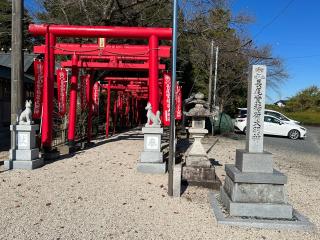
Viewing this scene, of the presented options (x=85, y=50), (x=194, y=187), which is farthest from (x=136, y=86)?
(x=194, y=187)

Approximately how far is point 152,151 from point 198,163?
4.61 feet

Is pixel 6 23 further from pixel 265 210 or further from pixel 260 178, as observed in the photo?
pixel 265 210

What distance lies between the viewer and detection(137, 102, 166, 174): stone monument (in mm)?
8891

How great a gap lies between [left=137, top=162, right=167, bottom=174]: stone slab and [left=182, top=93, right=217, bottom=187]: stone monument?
0.89 m

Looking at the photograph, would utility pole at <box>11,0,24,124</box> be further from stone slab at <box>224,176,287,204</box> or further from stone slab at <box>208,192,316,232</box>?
stone slab at <box>208,192,316,232</box>

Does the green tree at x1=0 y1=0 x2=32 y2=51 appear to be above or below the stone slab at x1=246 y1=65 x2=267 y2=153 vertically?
above

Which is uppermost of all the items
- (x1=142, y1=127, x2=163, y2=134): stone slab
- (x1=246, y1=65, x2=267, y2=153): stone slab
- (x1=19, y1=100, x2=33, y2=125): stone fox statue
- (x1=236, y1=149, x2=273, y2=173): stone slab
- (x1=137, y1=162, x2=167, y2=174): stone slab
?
(x1=246, y1=65, x2=267, y2=153): stone slab

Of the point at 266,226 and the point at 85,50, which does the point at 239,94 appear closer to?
the point at 85,50

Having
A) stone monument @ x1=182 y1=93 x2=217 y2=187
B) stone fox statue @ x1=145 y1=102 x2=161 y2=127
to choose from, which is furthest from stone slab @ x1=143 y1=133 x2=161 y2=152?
stone monument @ x1=182 y1=93 x2=217 y2=187

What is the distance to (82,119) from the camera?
54.1 ft

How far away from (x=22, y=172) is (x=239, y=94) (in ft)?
95.0

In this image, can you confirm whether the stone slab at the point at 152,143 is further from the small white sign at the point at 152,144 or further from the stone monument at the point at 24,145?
the stone monument at the point at 24,145

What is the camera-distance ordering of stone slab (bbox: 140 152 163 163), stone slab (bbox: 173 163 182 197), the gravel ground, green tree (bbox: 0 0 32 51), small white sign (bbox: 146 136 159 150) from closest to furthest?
1. the gravel ground
2. stone slab (bbox: 173 163 182 197)
3. stone slab (bbox: 140 152 163 163)
4. small white sign (bbox: 146 136 159 150)
5. green tree (bbox: 0 0 32 51)

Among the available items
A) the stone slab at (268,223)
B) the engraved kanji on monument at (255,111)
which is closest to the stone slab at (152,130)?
the engraved kanji on monument at (255,111)
